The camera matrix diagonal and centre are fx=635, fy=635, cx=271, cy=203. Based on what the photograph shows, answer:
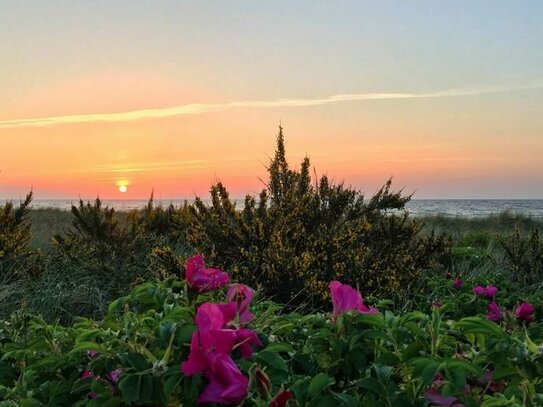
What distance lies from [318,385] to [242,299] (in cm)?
50

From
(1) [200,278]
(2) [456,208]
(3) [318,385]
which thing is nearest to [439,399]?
(3) [318,385]

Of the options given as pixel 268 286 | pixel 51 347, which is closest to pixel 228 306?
pixel 51 347

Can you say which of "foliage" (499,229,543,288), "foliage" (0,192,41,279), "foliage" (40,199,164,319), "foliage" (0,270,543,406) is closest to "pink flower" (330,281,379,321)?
"foliage" (0,270,543,406)

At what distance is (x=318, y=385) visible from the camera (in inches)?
54.7

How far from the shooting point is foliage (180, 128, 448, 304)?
565 cm

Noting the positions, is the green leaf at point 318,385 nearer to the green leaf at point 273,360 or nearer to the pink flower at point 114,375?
the green leaf at point 273,360

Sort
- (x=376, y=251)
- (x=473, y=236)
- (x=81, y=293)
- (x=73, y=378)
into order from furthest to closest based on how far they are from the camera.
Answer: (x=473, y=236) → (x=376, y=251) → (x=81, y=293) → (x=73, y=378)

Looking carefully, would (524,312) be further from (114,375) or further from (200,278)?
(114,375)

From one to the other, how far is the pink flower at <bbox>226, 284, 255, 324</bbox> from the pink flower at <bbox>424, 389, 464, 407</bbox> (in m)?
0.51

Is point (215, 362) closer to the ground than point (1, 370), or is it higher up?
higher up

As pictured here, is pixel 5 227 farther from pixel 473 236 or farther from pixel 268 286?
pixel 473 236

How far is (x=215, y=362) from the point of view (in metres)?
1.41

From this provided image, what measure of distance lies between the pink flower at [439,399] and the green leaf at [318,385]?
219 millimetres

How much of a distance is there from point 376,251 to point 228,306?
4945 millimetres
